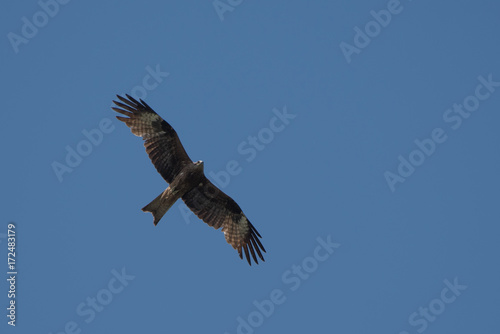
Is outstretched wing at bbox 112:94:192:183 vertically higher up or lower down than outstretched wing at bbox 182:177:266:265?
higher up

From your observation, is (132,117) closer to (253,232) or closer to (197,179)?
(197,179)

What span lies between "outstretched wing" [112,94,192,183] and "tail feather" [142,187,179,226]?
1.55ft

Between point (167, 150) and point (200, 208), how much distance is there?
1725 mm

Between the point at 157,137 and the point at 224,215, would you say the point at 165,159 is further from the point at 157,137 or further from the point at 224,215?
the point at 224,215

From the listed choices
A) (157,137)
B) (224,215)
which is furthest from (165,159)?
(224,215)

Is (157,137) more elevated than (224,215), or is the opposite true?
(157,137)

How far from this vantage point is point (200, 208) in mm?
20938

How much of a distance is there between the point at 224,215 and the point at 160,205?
218 centimetres

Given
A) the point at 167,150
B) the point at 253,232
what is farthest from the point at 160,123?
the point at 253,232

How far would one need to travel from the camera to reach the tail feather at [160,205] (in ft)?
63.6

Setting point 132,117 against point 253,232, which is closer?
point 132,117

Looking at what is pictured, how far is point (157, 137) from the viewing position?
20.0 metres

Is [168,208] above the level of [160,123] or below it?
below

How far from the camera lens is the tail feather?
63.6 ft
